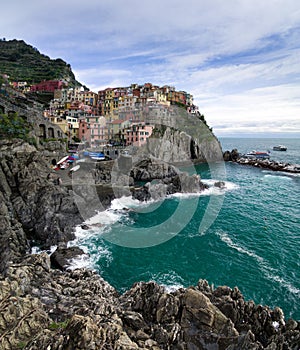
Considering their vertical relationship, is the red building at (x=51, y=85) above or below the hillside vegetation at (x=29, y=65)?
below

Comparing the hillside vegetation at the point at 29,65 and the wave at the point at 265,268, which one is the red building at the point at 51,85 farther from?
the wave at the point at 265,268

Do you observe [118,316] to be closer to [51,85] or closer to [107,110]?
[107,110]

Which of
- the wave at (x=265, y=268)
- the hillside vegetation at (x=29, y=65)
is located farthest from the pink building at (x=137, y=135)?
the hillside vegetation at (x=29, y=65)

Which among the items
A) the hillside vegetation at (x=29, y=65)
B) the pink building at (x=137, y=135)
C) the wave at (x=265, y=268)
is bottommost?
the wave at (x=265, y=268)

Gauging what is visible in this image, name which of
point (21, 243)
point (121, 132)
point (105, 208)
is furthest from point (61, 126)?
point (21, 243)

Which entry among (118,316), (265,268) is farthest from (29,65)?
(118,316)

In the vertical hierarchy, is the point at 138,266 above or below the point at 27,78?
below

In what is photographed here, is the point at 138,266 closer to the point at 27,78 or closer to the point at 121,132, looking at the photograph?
the point at 121,132
